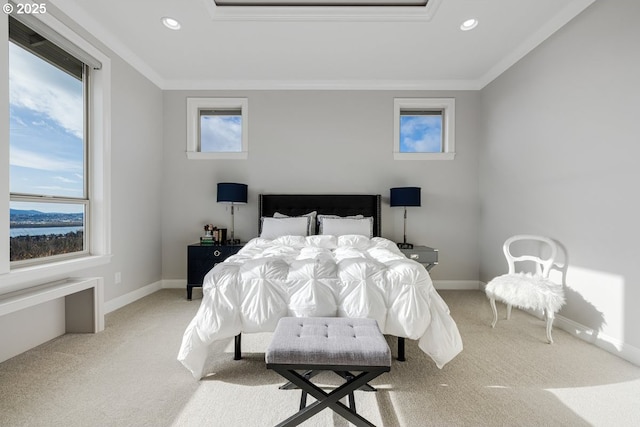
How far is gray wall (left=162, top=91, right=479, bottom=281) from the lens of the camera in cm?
409

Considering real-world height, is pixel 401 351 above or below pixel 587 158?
below

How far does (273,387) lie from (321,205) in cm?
253

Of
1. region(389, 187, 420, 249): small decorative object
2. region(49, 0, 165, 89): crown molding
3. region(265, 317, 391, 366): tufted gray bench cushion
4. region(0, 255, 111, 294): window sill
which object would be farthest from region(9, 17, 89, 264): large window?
region(389, 187, 420, 249): small decorative object

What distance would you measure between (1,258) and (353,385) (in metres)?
2.56

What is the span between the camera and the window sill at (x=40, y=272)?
6.75ft

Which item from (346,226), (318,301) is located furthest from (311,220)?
(318,301)

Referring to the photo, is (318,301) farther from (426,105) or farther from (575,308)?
(426,105)

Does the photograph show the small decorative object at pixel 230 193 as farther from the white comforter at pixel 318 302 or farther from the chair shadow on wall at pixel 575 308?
the chair shadow on wall at pixel 575 308

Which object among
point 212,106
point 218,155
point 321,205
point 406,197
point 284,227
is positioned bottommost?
point 284,227

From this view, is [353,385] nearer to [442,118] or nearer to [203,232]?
[203,232]

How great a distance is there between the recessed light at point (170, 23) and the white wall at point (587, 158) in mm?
3786

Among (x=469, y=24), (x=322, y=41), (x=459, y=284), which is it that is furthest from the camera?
(x=459, y=284)

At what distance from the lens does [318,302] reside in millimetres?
1827

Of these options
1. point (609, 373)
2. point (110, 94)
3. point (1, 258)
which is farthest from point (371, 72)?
point (1, 258)
